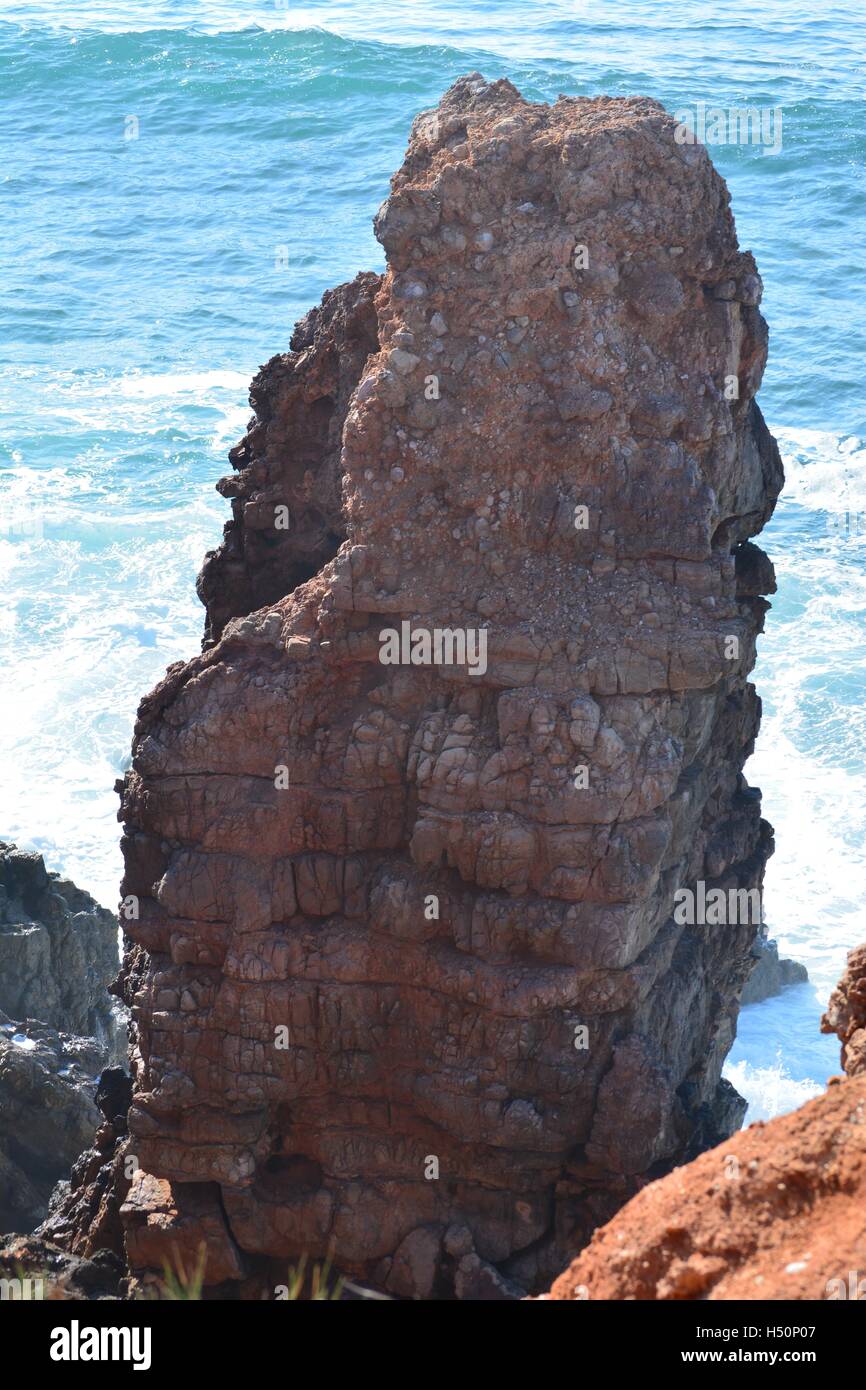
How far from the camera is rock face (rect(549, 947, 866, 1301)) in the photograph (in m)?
8.76

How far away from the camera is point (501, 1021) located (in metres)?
13.7

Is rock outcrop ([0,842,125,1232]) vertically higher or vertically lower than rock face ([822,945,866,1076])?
lower

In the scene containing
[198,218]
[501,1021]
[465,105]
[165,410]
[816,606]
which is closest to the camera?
[501,1021]

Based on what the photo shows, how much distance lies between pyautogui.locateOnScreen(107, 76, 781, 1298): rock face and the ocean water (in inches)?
453

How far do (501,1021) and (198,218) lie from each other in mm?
44527

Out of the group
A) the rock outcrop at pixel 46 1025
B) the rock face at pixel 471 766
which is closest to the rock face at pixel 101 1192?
the rock face at pixel 471 766

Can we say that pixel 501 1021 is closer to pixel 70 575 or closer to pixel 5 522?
pixel 70 575

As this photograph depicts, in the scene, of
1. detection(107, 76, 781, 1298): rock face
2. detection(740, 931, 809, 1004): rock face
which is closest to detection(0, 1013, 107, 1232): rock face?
detection(107, 76, 781, 1298): rock face

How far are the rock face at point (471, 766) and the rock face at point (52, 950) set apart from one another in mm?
6778

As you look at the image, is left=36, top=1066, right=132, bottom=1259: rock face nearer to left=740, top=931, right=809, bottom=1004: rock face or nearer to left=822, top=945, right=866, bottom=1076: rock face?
left=822, top=945, right=866, bottom=1076: rock face

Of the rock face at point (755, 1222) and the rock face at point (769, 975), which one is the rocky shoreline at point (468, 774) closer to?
the rock face at point (755, 1222)

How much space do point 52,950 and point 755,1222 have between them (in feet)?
44.4

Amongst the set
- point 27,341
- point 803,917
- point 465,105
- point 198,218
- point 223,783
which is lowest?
point 803,917

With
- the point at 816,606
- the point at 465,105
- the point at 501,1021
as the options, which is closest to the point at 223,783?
the point at 501,1021
